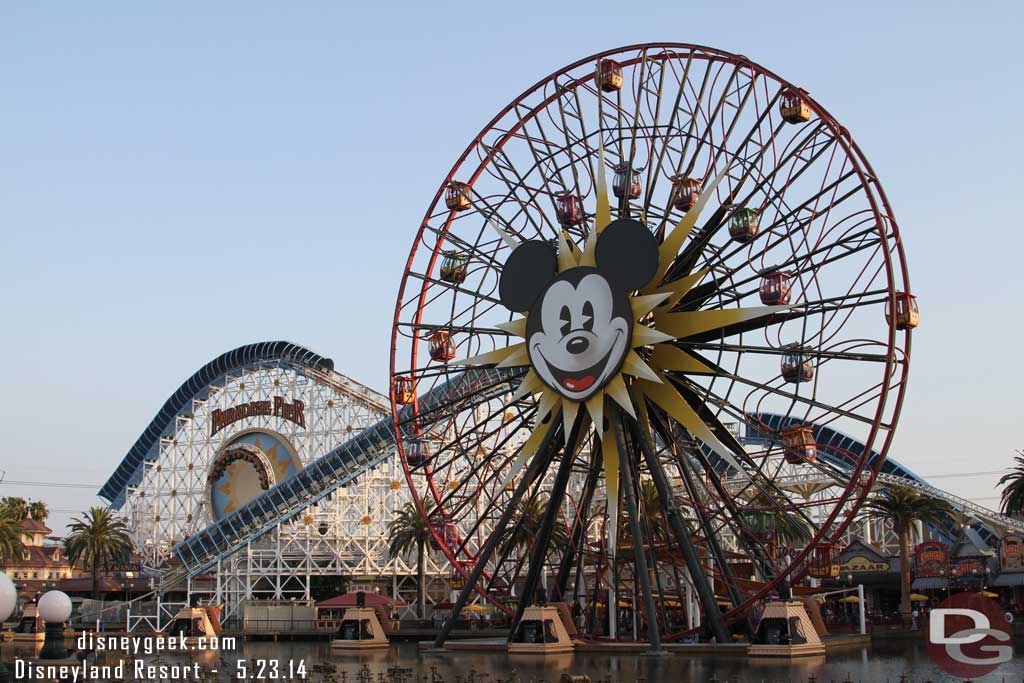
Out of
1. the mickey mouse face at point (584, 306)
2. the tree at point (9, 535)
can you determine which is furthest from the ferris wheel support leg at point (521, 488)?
the tree at point (9, 535)

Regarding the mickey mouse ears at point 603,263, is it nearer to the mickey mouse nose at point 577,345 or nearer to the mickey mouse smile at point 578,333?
the mickey mouse smile at point 578,333

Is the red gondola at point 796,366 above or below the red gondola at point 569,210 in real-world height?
below

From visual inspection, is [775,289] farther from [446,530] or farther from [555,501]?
[446,530]

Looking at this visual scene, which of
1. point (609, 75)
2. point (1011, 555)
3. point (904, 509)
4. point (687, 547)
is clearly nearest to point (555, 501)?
point (687, 547)

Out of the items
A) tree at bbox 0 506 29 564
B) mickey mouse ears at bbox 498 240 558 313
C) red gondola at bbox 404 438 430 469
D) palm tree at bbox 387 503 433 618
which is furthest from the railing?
mickey mouse ears at bbox 498 240 558 313

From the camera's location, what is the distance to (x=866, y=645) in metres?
39.7

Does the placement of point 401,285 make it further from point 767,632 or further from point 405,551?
point 405,551

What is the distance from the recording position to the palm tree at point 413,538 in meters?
60.2

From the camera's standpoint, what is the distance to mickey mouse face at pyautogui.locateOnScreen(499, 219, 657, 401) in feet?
106

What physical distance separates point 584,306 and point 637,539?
6795 millimetres

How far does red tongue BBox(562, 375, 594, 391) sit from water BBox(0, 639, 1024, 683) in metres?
7.61

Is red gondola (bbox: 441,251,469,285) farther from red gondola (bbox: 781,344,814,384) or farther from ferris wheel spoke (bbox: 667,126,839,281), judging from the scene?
red gondola (bbox: 781,344,814,384)

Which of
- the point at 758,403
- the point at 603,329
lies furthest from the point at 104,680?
the point at 758,403

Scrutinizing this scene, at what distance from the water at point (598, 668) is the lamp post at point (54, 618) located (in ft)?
9.43
